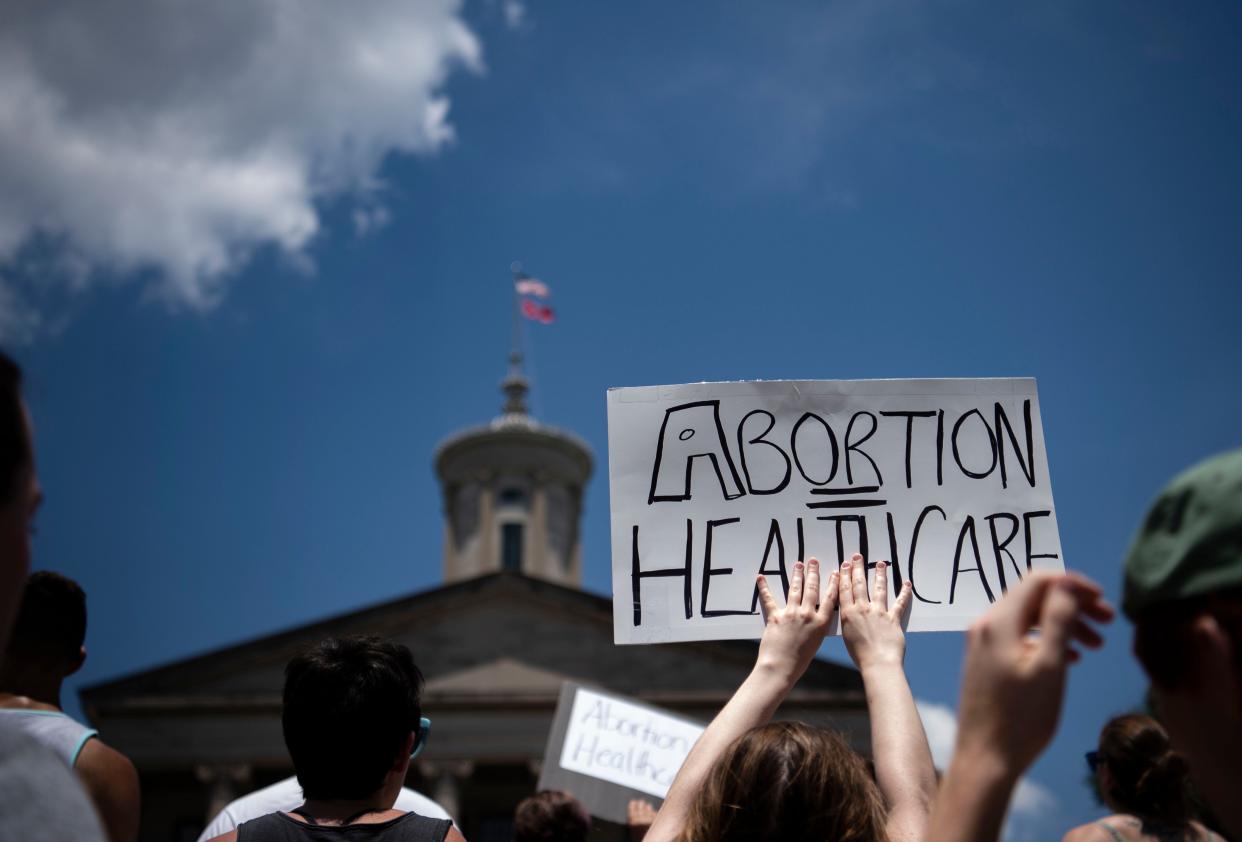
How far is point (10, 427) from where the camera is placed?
51.9 inches

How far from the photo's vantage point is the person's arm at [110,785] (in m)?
3.02

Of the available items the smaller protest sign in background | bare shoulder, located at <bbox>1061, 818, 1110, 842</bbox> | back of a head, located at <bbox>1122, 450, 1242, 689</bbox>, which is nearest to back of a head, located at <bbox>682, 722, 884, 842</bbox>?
back of a head, located at <bbox>1122, 450, 1242, 689</bbox>

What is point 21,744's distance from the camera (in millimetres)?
1273

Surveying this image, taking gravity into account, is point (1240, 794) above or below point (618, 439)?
below

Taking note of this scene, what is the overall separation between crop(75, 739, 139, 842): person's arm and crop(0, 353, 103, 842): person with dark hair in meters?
1.86

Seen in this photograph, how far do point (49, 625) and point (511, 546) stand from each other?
39.7m

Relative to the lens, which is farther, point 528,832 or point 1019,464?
point 528,832

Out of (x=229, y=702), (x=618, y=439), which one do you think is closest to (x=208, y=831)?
(x=618, y=439)

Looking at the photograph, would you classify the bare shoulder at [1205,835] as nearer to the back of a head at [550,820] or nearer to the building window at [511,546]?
the back of a head at [550,820]

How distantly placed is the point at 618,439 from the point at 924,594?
0.85 metres

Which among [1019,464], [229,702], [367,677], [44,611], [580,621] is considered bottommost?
[367,677]

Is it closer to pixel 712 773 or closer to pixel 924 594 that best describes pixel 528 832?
pixel 924 594

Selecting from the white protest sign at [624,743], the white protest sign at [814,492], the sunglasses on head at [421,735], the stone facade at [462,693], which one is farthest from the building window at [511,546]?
the white protest sign at [814,492]

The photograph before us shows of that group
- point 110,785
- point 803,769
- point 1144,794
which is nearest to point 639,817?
point 1144,794
